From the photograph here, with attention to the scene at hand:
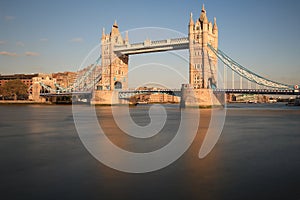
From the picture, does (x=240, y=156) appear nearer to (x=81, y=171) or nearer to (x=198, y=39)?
(x=81, y=171)

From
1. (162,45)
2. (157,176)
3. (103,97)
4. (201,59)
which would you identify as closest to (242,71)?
(201,59)

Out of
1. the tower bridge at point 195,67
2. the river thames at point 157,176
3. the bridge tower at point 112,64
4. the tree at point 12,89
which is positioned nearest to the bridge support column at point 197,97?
the tower bridge at point 195,67

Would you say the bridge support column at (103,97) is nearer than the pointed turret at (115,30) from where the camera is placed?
Yes

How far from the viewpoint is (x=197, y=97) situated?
39.1 m

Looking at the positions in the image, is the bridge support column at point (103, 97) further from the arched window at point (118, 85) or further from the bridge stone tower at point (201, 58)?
the bridge stone tower at point (201, 58)

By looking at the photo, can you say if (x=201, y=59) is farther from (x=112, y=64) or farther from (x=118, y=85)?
(x=118, y=85)

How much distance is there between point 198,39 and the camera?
4462cm


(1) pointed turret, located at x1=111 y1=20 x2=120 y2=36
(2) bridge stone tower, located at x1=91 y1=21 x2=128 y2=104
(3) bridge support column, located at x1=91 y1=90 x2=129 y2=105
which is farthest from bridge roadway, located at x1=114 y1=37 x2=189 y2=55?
(1) pointed turret, located at x1=111 y1=20 x2=120 y2=36

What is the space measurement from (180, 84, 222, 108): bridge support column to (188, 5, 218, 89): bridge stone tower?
8.23 feet

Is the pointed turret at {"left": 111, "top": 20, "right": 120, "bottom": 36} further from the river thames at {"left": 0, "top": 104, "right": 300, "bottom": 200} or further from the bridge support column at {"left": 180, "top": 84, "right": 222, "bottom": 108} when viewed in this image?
the river thames at {"left": 0, "top": 104, "right": 300, "bottom": 200}

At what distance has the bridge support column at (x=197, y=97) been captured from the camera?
38812 millimetres

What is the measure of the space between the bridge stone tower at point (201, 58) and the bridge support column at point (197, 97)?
8.23 ft

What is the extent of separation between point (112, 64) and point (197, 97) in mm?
19669

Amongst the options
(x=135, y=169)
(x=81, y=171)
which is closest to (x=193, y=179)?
(x=135, y=169)
